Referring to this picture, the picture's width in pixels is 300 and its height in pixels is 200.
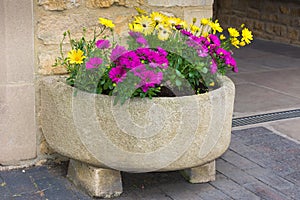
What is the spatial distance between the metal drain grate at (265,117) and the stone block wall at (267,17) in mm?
3553

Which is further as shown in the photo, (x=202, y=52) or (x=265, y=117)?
(x=265, y=117)

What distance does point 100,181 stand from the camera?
2891 mm

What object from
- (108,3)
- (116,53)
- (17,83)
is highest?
(108,3)

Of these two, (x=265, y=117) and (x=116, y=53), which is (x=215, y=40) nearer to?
(x=116, y=53)

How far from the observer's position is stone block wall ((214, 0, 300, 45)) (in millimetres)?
7887

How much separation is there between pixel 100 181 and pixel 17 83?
775 millimetres

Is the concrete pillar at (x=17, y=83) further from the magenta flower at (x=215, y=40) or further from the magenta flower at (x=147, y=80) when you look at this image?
the magenta flower at (x=215, y=40)

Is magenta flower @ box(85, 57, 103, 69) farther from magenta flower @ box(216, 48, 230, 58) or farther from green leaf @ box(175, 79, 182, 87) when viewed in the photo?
magenta flower @ box(216, 48, 230, 58)

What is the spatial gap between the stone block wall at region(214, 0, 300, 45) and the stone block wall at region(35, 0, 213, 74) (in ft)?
15.8

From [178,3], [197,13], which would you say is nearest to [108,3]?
[178,3]

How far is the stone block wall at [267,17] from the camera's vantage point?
25.9 ft

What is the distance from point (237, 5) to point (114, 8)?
5882 millimetres

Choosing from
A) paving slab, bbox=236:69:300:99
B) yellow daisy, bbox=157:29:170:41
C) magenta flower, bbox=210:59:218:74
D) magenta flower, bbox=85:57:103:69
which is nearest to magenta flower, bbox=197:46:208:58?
magenta flower, bbox=210:59:218:74

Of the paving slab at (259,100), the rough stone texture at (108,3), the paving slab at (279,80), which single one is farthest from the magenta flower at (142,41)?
the paving slab at (279,80)
